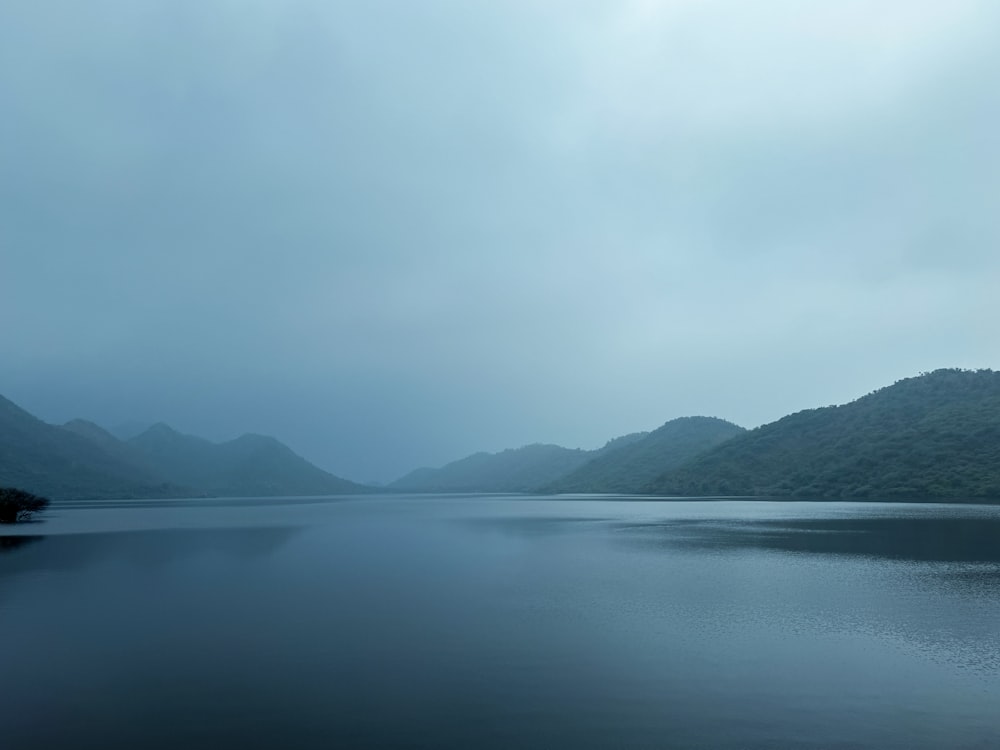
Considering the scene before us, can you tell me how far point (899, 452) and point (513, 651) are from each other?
153m

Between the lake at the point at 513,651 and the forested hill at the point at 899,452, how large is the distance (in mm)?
95111

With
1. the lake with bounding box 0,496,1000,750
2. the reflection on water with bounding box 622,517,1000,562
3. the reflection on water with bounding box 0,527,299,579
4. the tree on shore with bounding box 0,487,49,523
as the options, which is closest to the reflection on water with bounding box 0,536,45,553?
the reflection on water with bounding box 0,527,299,579

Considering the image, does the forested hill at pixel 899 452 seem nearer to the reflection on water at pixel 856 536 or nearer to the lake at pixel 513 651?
the reflection on water at pixel 856 536

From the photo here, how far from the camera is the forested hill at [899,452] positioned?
429 feet

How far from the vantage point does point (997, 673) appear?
66.2 ft

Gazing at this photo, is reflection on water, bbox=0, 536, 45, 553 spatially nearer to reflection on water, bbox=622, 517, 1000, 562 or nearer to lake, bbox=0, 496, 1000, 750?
lake, bbox=0, 496, 1000, 750

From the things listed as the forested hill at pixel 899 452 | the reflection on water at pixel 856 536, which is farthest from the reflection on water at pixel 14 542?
the forested hill at pixel 899 452

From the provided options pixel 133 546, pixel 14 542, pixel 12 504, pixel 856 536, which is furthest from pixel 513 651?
pixel 12 504

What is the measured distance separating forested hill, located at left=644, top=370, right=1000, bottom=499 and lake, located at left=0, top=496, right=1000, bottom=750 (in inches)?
3745

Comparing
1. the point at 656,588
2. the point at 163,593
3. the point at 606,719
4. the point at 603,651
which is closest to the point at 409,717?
the point at 606,719

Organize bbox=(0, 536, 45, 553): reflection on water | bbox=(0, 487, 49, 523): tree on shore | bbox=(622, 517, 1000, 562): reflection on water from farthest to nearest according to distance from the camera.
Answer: bbox=(0, 487, 49, 523): tree on shore < bbox=(0, 536, 45, 553): reflection on water < bbox=(622, 517, 1000, 562): reflection on water

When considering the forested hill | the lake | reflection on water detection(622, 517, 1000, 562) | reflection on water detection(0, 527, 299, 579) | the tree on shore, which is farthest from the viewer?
the forested hill

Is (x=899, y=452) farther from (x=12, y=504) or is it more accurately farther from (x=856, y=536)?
(x=12, y=504)

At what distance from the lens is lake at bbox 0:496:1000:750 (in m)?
16.5
